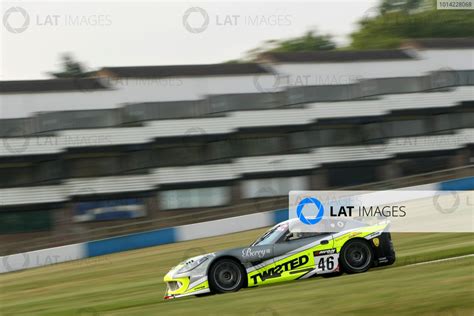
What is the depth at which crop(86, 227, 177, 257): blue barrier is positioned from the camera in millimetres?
25156

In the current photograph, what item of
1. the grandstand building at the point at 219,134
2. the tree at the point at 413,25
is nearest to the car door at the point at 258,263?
the grandstand building at the point at 219,134

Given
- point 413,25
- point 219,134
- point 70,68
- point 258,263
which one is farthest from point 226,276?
point 413,25

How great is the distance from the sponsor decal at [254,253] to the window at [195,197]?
2267cm

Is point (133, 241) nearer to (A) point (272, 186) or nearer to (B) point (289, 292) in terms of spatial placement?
(A) point (272, 186)

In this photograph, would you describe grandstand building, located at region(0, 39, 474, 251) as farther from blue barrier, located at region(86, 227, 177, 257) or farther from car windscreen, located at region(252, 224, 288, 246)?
car windscreen, located at region(252, 224, 288, 246)

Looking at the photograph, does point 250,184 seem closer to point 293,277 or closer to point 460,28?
point 460,28

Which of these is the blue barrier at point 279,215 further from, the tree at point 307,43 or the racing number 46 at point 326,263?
the tree at point 307,43

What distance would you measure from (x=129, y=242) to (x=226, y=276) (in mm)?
14211

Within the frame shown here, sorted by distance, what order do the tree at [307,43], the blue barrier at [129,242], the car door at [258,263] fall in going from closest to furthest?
the car door at [258,263], the blue barrier at [129,242], the tree at [307,43]

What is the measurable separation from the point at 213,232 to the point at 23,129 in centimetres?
1169

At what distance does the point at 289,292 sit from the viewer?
1045 cm

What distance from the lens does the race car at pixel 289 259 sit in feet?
37.9

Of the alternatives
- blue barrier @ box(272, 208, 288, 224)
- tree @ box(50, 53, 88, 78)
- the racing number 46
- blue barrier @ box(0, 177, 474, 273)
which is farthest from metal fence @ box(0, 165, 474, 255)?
the racing number 46

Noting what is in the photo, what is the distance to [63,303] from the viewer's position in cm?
1448
